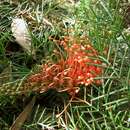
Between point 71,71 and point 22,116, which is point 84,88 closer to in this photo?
point 71,71

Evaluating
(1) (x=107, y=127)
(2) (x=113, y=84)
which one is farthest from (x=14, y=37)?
(1) (x=107, y=127)

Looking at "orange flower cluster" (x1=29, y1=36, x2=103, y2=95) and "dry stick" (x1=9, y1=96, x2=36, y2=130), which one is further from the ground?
"orange flower cluster" (x1=29, y1=36, x2=103, y2=95)

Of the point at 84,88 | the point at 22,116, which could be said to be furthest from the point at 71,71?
the point at 22,116

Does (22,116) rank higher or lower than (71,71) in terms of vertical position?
lower

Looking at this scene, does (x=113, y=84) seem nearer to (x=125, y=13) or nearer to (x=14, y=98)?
(x=14, y=98)
